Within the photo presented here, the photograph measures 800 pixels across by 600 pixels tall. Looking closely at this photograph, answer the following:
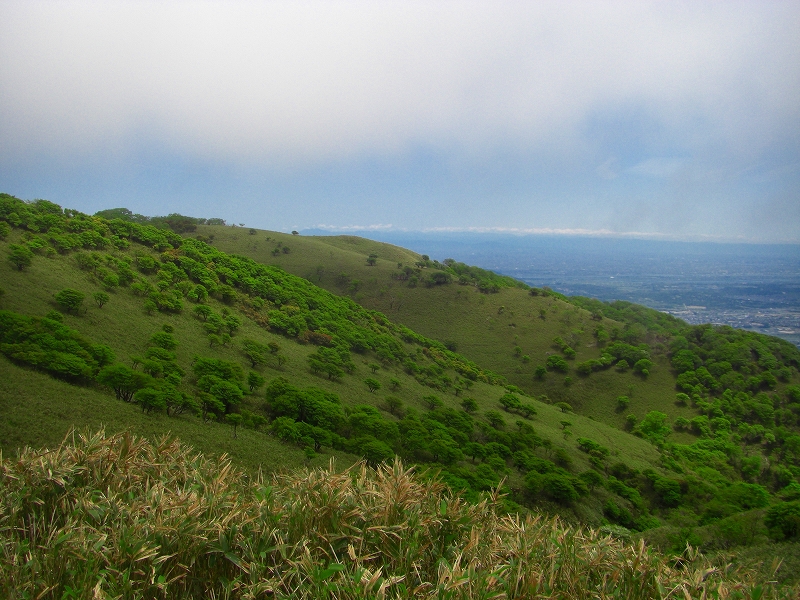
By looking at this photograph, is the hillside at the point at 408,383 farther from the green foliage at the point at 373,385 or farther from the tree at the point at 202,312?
the tree at the point at 202,312

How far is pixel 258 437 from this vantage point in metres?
24.5

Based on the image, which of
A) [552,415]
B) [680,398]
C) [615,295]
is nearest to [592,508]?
[552,415]

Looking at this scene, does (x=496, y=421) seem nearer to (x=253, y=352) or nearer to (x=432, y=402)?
(x=432, y=402)

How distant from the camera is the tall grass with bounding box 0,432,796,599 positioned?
13.6ft

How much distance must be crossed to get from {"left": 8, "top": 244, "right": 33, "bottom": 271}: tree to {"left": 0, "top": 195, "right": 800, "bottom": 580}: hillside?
116 mm

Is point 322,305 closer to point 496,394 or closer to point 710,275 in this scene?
point 496,394

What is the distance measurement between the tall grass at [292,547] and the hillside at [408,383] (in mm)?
746

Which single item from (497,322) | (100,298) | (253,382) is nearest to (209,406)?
(253,382)

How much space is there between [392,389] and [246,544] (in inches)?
1560

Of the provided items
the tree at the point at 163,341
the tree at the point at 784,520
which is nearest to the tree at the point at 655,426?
the tree at the point at 784,520

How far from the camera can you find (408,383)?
1860 inches

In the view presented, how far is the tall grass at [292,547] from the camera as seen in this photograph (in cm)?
414

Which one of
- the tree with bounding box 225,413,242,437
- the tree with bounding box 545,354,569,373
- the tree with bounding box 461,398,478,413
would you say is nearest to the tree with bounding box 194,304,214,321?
the tree with bounding box 225,413,242,437

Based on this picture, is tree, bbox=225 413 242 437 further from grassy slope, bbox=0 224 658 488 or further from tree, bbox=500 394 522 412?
tree, bbox=500 394 522 412
